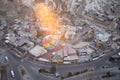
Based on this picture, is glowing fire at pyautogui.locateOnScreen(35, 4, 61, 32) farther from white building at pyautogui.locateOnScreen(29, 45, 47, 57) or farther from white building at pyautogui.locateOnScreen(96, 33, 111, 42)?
white building at pyautogui.locateOnScreen(96, 33, 111, 42)

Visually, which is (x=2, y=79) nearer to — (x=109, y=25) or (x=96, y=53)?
(x=96, y=53)

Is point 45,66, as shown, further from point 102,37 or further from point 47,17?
point 47,17

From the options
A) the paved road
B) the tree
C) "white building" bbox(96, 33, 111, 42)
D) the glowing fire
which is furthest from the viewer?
the glowing fire

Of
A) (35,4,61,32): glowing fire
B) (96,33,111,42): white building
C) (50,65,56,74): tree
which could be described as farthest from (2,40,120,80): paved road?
(35,4,61,32): glowing fire

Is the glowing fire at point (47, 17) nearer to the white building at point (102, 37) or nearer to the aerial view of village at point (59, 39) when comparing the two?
the aerial view of village at point (59, 39)

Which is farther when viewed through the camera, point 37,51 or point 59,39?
point 59,39

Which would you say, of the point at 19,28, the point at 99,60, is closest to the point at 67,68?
the point at 99,60

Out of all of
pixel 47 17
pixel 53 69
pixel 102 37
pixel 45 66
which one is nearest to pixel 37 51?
pixel 45 66
